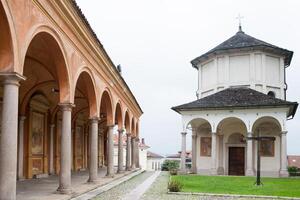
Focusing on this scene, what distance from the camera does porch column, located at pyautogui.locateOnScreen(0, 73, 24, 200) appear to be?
8555 mm

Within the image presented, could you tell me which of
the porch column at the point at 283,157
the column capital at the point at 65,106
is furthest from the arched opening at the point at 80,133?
the porch column at the point at 283,157

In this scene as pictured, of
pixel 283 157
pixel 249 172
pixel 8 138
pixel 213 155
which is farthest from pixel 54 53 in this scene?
pixel 283 157

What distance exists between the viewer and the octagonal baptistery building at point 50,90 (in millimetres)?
8695

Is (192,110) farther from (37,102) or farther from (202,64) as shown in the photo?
(37,102)

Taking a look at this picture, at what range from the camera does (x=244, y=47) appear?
33.6 m

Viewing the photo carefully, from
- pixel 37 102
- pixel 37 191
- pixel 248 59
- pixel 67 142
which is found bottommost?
pixel 37 191

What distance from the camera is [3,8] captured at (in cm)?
805

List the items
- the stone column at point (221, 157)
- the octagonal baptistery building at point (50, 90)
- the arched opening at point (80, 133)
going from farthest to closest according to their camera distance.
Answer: the stone column at point (221, 157) → the arched opening at point (80, 133) → the octagonal baptistery building at point (50, 90)

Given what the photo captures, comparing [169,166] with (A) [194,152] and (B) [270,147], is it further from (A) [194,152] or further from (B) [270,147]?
(B) [270,147]

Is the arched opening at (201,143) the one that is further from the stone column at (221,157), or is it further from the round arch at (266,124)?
the round arch at (266,124)

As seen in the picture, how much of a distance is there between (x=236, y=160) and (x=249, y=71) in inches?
281

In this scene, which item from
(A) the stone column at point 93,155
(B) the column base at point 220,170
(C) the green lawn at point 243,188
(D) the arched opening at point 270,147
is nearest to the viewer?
(C) the green lawn at point 243,188

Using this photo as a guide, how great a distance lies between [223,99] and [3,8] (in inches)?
985

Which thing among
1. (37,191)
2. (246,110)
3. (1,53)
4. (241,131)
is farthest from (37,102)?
(241,131)
